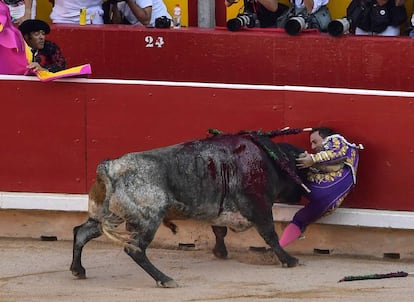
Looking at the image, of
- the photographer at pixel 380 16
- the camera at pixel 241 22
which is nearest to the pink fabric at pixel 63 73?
the camera at pixel 241 22

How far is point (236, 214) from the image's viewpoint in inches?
353

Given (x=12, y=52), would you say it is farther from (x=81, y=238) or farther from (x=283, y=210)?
(x=283, y=210)

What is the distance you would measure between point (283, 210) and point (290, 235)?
10.4 inches

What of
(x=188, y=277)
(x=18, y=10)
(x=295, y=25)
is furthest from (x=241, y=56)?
(x=188, y=277)

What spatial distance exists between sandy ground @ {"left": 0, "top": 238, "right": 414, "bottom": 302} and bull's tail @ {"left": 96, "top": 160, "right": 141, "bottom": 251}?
30cm

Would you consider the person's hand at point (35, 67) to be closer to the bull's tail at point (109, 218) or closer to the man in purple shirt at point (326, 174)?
the bull's tail at point (109, 218)

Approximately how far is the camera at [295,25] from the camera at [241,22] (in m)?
0.41

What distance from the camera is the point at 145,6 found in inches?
432

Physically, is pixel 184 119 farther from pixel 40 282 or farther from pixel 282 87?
pixel 40 282

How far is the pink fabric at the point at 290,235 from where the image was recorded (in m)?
9.30

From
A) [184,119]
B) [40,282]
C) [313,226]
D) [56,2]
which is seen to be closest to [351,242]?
[313,226]

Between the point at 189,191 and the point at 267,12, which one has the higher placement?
the point at 267,12

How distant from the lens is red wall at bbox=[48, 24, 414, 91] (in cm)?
988

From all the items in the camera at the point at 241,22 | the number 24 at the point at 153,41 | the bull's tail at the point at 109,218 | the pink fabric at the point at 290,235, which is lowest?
the pink fabric at the point at 290,235
